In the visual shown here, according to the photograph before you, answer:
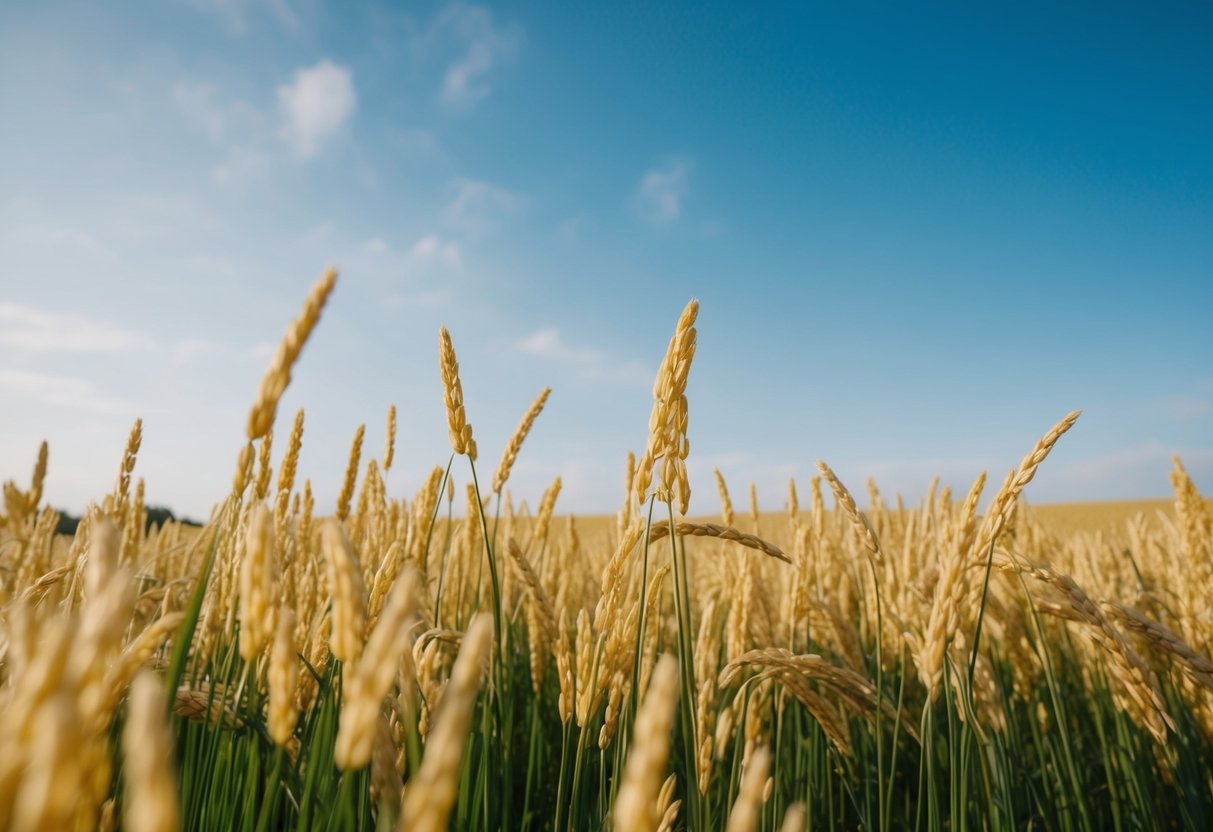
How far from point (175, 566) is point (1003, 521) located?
4847 mm

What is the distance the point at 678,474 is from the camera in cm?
137

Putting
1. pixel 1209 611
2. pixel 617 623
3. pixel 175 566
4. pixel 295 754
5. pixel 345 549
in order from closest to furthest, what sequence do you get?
pixel 345 549 → pixel 617 623 → pixel 295 754 → pixel 1209 611 → pixel 175 566

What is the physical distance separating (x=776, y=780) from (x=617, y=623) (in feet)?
2.73

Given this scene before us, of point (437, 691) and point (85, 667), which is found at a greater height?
point (85, 667)

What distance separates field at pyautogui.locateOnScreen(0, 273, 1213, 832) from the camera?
49 centimetres

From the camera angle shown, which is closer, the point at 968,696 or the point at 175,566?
the point at 968,696

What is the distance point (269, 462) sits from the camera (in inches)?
69.3

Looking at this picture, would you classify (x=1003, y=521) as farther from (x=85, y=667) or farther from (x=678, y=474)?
(x=85, y=667)

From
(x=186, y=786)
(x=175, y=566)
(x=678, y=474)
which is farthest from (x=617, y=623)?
(x=175, y=566)

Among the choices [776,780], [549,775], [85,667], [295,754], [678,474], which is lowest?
[549,775]

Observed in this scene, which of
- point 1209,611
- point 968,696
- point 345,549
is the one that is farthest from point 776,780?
point 1209,611

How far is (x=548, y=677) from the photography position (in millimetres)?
3453

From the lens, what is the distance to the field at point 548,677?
0.49 meters

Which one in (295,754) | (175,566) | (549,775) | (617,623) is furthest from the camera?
(175,566)
